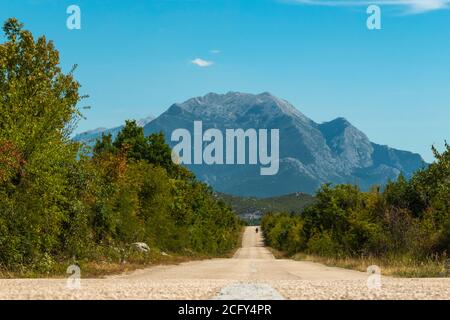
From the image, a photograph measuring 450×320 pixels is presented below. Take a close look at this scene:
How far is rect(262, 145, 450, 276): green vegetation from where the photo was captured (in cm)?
3166

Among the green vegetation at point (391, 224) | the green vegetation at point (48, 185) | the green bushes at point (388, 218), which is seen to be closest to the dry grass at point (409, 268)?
the green vegetation at point (391, 224)

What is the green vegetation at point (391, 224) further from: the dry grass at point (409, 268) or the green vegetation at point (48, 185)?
the green vegetation at point (48, 185)

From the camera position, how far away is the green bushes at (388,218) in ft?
111

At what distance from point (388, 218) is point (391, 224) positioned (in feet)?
1.50

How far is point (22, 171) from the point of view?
2402cm

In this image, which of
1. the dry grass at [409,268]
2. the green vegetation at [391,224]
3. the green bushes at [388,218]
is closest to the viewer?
the dry grass at [409,268]

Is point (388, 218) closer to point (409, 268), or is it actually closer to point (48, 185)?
point (409, 268)

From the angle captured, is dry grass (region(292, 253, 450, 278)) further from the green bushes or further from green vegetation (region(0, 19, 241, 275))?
green vegetation (region(0, 19, 241, 275))

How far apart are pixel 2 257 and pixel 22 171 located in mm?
3430

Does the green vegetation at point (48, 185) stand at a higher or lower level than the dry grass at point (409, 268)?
higher

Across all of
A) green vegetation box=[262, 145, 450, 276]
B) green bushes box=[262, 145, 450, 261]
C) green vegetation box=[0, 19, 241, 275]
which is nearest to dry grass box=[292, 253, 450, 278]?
green vegetation box=[262, 145, 450, 276]
